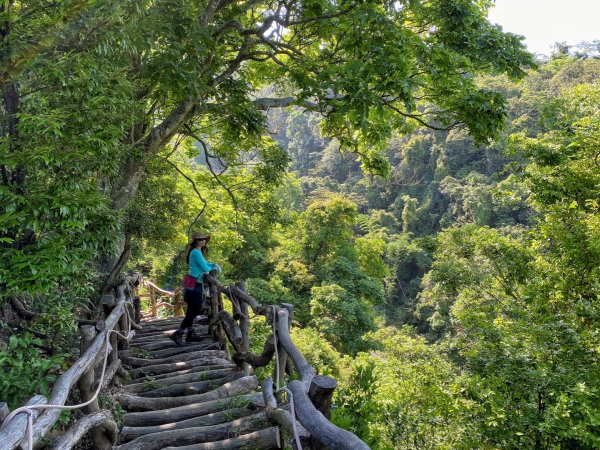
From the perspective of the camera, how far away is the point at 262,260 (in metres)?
21.5

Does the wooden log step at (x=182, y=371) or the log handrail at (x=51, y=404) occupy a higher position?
the log handrail at (x=51, y=404)

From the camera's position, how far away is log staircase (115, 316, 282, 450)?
A: 3.24 metres

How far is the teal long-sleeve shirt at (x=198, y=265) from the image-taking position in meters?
5.61

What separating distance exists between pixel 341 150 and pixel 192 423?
6.51 meters

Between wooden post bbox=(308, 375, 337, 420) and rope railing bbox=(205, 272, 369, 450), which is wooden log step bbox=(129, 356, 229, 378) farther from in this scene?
wooden post bbox=(308, 375, 337, 420)

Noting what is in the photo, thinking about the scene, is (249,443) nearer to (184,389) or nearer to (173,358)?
(184,389)

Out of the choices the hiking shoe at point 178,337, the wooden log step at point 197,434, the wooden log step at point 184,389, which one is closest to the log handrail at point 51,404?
the wooden log step at point 197,434

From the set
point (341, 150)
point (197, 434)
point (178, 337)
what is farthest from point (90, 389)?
point (341, 150)

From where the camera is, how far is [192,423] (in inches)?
139

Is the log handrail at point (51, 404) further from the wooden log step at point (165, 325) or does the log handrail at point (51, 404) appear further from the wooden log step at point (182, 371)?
the wooden log step at point (165, 325)

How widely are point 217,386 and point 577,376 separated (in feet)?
12.5

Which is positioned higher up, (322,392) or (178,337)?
(322,392)

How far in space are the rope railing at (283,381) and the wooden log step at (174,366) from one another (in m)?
0.43

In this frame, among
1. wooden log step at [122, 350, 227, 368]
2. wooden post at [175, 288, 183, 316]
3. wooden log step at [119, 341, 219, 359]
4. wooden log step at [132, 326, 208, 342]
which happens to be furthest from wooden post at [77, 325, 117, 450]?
wooden post at [175, 288, 183, 316]
